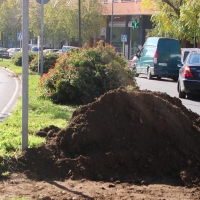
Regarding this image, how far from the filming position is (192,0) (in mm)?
33812

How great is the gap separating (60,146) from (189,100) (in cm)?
1047

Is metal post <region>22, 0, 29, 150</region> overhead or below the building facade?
below

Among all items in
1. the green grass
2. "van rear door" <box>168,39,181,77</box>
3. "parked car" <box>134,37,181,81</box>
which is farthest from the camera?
"van rear door" <box>168,39,181,77</box>

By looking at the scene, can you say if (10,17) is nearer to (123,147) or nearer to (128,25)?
(128,25)

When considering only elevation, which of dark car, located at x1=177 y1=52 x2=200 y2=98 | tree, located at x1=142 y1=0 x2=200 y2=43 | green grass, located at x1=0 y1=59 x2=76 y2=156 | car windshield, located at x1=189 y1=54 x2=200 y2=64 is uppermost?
tree, located at x1=142 y1=0 x2=200 y2=43

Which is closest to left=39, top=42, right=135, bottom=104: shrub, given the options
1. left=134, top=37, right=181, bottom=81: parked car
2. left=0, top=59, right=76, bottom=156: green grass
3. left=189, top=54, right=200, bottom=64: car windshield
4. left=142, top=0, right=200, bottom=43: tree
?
left=0, top=59, right=76, bottom=156: green grass

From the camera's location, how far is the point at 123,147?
22.0ft

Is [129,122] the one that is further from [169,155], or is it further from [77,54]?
[77,54]

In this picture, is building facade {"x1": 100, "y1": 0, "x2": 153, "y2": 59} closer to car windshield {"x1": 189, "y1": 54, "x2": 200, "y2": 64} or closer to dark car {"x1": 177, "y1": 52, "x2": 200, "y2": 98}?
car windshield {"x1": 189, "y1": 54, "x2": 200, "y2": 64}

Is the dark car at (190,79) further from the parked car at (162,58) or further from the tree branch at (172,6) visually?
the tree branch at (172,6)

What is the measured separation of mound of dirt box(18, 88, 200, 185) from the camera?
6.34 meters

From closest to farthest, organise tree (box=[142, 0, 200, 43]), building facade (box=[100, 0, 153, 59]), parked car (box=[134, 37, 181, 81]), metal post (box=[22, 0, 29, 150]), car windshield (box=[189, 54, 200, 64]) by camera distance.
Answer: metal post (box=[22, 0, 29, 150])
car windshield (box=[189, 54, 200, 64])
parked car (box=[134, 37, 181, 81])
tree (box=[142, 0, 200, 43])
building facade (box=[100, 0, 153, 59])

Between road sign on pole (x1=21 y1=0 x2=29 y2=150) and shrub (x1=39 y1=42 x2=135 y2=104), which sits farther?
shrub (x1=39 y1=42 x2=135 y2=104)

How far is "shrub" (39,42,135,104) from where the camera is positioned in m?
13.1
